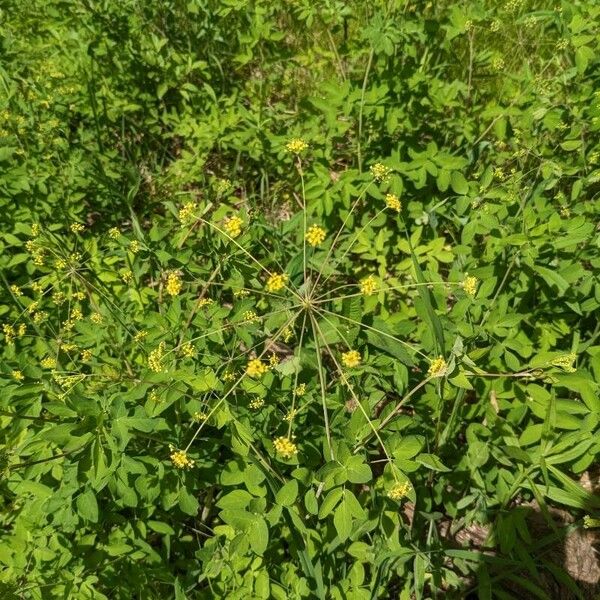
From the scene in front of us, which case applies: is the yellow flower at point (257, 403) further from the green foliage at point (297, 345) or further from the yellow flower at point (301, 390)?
the yellow flower at point (301, 390)

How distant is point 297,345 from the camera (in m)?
2.80

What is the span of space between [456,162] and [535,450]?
1.77 m

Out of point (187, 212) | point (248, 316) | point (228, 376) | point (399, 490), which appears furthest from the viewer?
point (187, 212)

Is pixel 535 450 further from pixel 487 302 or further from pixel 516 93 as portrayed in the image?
pixel 516 93

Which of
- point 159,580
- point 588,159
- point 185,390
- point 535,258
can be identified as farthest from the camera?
point 588,159

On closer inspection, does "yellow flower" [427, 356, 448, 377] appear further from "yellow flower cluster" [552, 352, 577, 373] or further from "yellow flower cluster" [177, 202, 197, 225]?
"yellow flower cluster" [177, 202, 197, 225]

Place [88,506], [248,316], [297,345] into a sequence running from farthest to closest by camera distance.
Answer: [297,345] < [248,316] < [88,506]

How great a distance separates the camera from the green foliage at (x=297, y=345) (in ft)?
6.91

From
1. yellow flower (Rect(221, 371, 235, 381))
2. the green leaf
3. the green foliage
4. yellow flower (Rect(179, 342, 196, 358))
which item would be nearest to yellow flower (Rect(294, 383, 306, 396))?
the green foliage

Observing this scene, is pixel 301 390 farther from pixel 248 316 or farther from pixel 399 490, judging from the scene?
pixel 399 490

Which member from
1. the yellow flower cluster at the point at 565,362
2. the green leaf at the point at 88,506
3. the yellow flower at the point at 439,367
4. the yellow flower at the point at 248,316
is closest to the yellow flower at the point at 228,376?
the yellow flower at the point at 248,316

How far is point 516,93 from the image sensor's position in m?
3.55

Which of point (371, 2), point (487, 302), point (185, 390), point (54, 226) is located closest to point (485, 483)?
point (487, 302)

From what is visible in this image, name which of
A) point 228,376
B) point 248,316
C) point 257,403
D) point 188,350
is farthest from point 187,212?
point 257,403
